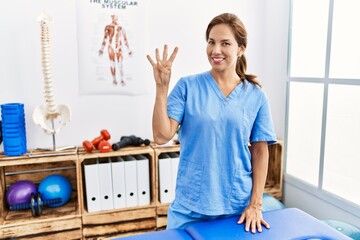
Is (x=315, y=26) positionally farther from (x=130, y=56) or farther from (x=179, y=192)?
(x=179, y=192)

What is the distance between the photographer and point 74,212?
2244 mm

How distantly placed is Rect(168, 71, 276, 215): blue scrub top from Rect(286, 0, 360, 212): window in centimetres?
113

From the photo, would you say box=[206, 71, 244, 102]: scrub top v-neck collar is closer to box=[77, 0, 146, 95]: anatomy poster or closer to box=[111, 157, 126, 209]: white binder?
box=[111, 157, 126, 209]: white binder

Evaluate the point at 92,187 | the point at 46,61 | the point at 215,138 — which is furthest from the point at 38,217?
the point at 215,138

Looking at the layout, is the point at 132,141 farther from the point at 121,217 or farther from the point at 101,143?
the point at 121,217

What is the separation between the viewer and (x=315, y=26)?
2422 millimetres

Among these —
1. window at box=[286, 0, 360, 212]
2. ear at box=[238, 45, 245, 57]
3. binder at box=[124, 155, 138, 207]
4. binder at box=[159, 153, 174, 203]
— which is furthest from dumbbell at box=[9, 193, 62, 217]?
window at box=[286, 0, 360, 212]

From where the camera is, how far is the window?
7.04 ft

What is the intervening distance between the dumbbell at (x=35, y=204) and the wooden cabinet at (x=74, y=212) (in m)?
0.04

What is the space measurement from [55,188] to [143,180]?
58 cm

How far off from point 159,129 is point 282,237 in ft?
1.84

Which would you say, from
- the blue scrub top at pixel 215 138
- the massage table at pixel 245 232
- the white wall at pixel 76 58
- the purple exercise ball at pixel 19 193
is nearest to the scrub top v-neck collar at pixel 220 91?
the blue scrub top at pixel 215 138

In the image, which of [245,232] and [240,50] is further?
[240,50]

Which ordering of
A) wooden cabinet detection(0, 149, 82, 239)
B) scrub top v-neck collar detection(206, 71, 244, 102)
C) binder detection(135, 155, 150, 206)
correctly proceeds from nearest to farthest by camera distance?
1. scrub top v-neck collar detection(206, 71, 244, 102)
2. wooden cabinet detection(0, 149, 82, 239)
3. binder detection(135, 155, 150, 206)
